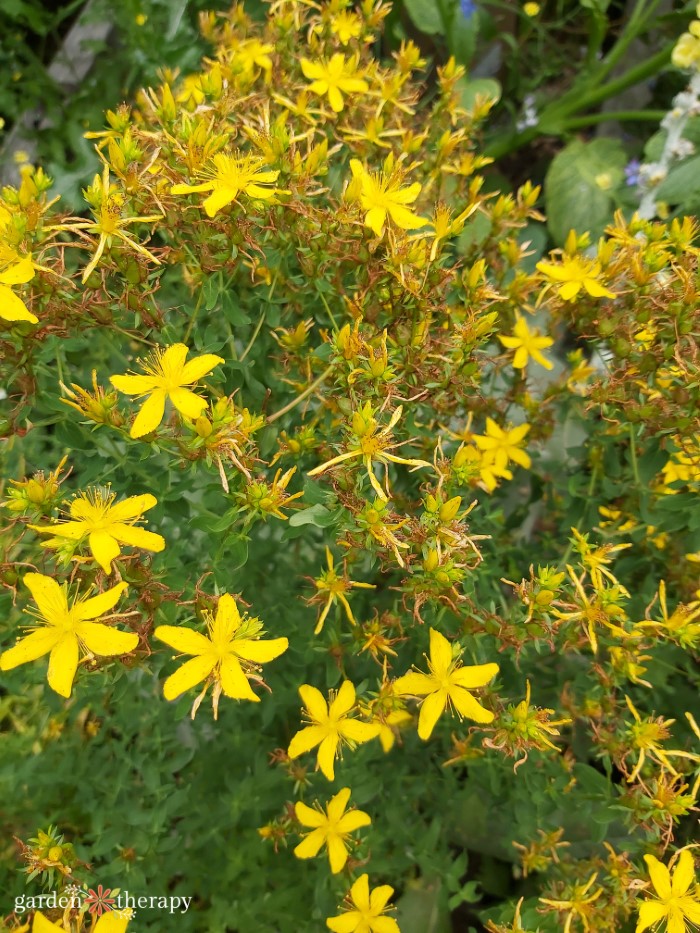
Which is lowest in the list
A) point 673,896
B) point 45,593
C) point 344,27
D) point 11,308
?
Answer: point 673,896

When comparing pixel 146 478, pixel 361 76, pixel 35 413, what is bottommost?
pixel 35 413

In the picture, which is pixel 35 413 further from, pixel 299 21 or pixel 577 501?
pixel 577 501

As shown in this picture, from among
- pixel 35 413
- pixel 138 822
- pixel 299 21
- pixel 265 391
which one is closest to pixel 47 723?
pixel 138 822

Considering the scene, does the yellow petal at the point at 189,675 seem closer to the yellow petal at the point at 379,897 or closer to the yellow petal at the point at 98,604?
the yellow petal at the point at 98,604

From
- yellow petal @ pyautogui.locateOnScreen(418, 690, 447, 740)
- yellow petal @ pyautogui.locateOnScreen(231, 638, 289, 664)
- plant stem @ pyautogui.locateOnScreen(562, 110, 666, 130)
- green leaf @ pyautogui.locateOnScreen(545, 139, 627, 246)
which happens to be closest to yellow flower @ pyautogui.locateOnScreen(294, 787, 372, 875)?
yellow petal @ pyautogui.locateOnScreen(418, 690, 447, 740)

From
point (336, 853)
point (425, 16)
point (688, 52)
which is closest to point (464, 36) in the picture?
point (425, 16)

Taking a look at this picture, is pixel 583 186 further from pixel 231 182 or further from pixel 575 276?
pixel 231 182
